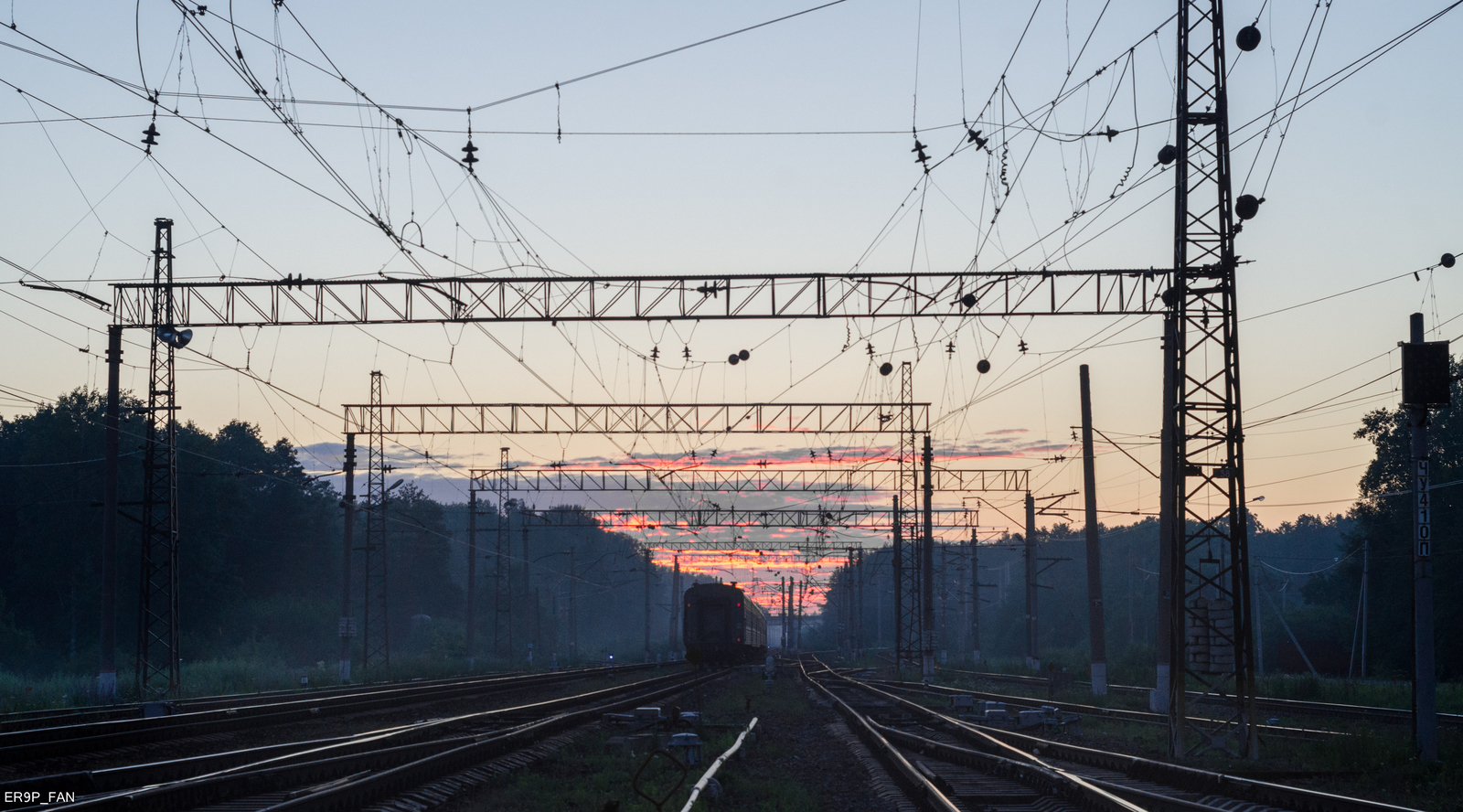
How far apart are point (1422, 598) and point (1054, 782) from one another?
271 inches

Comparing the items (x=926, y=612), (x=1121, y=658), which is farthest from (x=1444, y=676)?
(x=926, y=612)

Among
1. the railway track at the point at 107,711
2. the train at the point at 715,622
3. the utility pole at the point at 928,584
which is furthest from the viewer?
the train at the point at 715,622

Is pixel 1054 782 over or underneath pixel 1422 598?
underneath

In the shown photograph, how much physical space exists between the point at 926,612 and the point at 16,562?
159 feet

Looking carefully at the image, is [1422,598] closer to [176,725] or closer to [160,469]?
[176,725]

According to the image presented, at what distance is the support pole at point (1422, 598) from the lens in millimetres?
14617

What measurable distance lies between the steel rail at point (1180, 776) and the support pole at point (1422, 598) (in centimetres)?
316

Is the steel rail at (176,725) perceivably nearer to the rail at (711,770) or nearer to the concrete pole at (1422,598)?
the rail at (711,770)

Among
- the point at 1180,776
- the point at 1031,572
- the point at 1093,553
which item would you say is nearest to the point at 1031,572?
the point at 1031,572

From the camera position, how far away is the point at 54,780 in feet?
34.6

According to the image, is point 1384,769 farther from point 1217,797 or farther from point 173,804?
point 173,804

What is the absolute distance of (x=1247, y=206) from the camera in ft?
56.1

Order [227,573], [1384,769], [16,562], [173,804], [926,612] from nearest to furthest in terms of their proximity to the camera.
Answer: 1. [173,804]
2. [1384,769]
3. [926,612]
4. [16,562]
5. [227,573]

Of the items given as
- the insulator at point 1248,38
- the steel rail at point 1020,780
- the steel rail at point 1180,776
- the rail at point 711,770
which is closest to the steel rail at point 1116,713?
the steel rail at point 1180,776
